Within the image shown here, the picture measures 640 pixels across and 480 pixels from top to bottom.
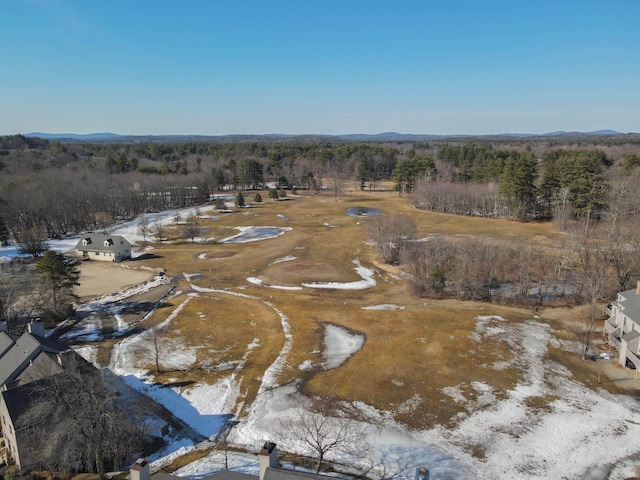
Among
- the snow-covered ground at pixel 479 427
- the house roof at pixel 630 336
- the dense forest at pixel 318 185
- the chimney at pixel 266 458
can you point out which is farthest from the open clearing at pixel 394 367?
the dense forest at pixel 318 185

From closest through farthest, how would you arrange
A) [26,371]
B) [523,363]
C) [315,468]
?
1. [315,468]
2. [26,371]
3. [523,363]

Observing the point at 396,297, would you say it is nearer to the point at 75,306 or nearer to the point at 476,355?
the point at 476,355

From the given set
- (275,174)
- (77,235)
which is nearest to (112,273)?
(77,235)

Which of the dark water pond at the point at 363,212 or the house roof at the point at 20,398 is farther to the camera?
the dark water pond at the point at 363,212

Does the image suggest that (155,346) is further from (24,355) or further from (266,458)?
(266,458)

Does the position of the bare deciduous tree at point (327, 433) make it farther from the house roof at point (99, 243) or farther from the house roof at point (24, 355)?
the house roof at point (99, 243)
